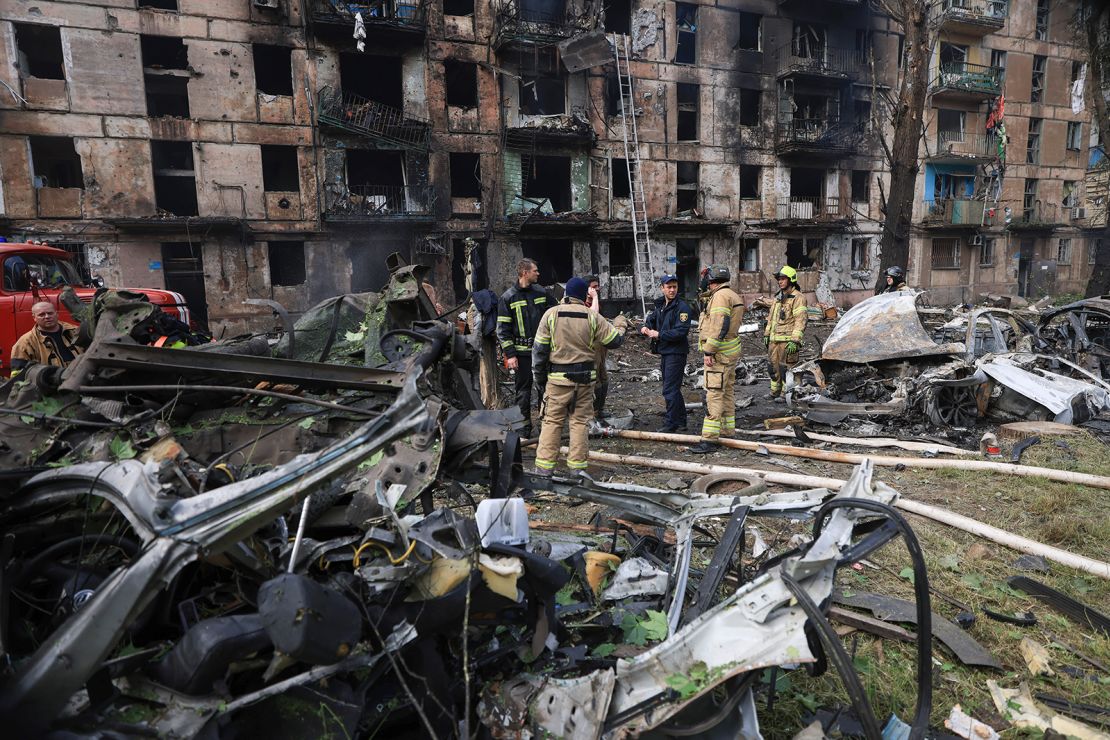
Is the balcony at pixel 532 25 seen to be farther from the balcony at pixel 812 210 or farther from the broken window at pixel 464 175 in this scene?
A: the balcony at pixel 812 210

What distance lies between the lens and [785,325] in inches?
341

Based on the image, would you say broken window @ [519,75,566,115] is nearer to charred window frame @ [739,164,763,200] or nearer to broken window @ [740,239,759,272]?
charred window frame @ [739,164,763,200]

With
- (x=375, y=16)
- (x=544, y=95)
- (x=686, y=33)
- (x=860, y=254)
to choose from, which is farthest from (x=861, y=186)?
(x=375, y=16)

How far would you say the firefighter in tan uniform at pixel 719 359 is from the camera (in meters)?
6.86

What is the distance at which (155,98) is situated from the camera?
19.3m

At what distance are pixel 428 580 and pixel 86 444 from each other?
75.1 inches

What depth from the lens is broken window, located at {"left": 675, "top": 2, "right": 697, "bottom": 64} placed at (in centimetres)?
2312

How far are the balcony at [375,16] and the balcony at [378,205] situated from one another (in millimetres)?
4704

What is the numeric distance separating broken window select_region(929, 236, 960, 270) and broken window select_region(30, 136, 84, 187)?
110ft

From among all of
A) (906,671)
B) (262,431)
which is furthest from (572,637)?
(262,431)

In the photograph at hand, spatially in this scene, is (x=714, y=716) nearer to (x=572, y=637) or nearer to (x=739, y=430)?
(x=572, y=637)

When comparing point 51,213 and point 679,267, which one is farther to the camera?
point 679,267

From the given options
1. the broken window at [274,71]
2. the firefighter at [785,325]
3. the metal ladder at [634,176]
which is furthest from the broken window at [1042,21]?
the broken window at [274,71]

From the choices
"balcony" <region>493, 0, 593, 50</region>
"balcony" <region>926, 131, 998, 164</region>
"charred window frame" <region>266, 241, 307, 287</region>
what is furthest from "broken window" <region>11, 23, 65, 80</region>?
"balcony" <region>926, 131, 998, 164</region>
